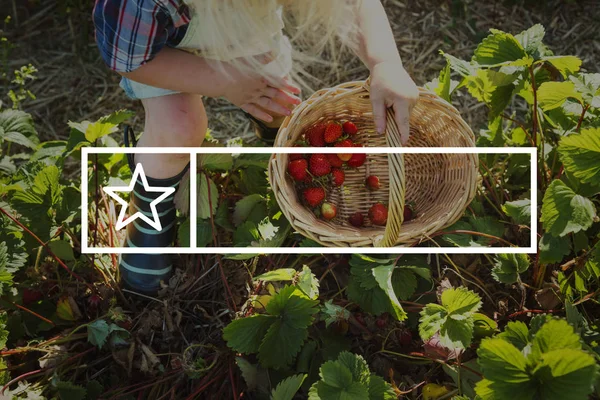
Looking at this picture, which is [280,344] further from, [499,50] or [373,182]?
[499,50]

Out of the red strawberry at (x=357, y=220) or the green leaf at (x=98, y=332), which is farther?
the red strawberry at (x=357, y=220)

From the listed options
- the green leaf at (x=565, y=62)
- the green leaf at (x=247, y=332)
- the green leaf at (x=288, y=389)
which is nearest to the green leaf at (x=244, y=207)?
the green leaf at (x=247, y=332)

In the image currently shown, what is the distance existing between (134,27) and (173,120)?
228mm

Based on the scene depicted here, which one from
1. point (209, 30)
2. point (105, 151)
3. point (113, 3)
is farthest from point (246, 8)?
point (105, 151)

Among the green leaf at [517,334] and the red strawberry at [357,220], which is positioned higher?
the red strawberry at [357,220]

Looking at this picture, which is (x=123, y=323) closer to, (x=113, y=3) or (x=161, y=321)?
(x=161, y=321)

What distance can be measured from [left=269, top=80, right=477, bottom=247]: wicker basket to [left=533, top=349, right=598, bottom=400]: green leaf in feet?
1.22

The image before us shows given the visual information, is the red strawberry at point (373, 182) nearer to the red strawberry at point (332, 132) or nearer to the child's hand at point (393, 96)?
the red strawberry at point (332, 132)

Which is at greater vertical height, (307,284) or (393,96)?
(393,96)

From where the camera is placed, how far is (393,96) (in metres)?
1.14

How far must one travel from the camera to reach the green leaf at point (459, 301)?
101 cm

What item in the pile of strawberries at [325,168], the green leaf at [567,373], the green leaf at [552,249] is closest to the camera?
the green leaf at [567,373]

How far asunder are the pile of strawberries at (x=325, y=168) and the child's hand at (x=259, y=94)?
131 millimetres

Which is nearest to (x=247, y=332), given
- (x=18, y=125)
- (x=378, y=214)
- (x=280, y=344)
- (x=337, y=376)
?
(x=280, y=344)
